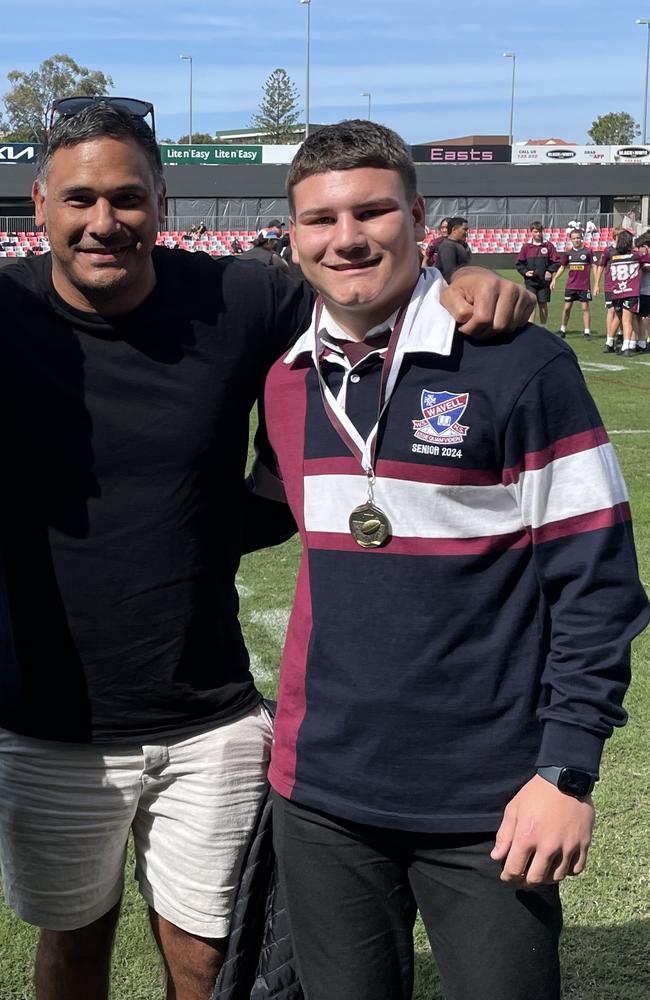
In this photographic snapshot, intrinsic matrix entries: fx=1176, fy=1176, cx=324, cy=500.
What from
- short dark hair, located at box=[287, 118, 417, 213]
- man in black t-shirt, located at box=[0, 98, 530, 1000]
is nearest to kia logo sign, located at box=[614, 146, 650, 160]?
man in black t-shirt, located at box=[0, 98, 530, 1000]

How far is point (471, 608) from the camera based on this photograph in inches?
75.7

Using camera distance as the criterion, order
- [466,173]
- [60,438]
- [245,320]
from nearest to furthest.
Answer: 1. [60,438]
2. [245,320]
3. [466,173]

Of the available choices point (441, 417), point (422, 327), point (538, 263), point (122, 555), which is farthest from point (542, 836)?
point (538, 263)

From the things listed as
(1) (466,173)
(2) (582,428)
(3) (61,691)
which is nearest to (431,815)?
(2) (582,428)

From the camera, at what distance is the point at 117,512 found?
7.96ft

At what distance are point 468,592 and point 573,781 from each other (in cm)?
34

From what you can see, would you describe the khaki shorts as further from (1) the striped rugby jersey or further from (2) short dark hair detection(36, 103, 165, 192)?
Result: (2) short dark hair detection(36, 103, 165, 192)

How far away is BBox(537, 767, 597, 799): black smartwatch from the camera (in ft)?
6.05

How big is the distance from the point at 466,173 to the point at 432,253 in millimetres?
35927

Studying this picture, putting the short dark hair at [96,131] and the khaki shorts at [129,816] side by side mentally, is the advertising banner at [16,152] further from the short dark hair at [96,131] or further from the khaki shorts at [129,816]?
the khaki shorts at [129,816]

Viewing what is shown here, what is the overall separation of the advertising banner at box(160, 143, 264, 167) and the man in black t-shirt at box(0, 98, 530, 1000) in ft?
188

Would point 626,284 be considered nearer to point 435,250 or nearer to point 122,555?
point 435,250

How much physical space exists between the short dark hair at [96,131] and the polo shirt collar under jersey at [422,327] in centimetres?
68

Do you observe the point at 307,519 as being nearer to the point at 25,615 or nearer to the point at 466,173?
the point at 25,615
